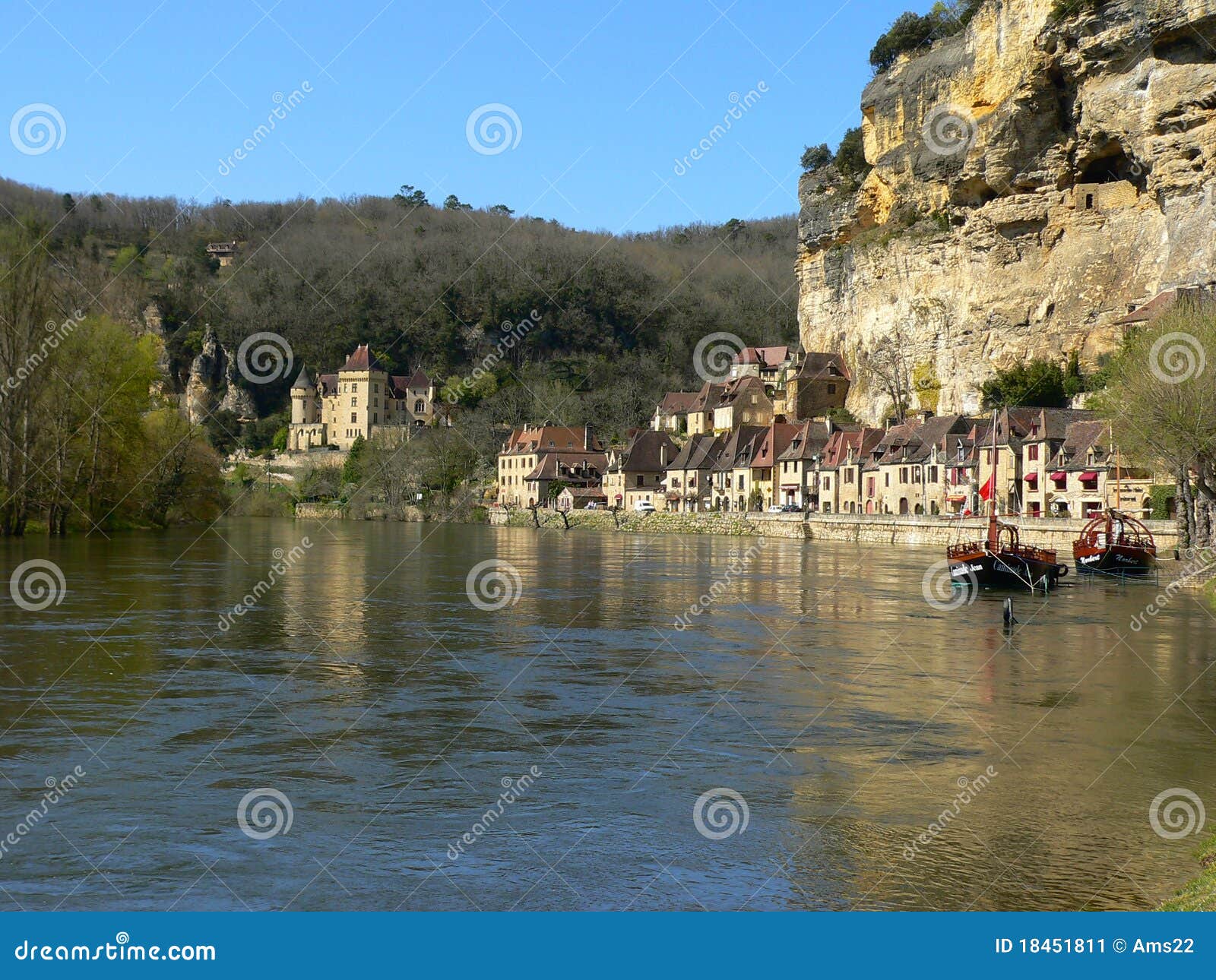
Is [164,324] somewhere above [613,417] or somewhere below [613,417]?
above

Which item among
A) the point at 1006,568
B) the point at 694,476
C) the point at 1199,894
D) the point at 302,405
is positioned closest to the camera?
the point at 1199,894

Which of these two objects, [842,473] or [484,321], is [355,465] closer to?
[484,321]

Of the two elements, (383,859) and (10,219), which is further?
(10,219)

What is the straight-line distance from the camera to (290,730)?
17.0 m

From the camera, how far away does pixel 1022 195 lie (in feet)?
275

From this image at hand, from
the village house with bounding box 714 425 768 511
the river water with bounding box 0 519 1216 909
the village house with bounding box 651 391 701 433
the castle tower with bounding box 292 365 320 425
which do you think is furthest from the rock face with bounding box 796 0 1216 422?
the castle tower with bounding box 292 365 320 425

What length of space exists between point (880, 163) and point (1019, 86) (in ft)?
60.0

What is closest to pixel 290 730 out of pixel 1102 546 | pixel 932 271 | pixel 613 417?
pixel 1102 546

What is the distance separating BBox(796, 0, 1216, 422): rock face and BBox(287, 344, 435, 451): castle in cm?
7533

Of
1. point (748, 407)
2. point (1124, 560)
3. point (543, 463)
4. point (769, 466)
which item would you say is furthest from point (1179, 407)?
point (543, 463)

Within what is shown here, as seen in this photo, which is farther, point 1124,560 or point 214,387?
point 214,387

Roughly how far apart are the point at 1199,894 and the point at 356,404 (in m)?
161

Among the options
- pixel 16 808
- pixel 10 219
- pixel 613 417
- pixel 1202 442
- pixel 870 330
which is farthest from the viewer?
pixel 613 417

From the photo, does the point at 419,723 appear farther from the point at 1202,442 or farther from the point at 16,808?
the point at 1202,442
